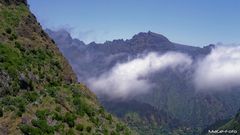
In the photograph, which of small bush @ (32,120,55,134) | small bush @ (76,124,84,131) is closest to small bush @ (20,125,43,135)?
small bush @ (32,120,55,134)

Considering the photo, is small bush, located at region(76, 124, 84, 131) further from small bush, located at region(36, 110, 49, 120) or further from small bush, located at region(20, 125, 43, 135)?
small bush, located at region(20, 125, 43, 135)

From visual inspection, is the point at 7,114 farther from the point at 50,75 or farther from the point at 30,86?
the point at 50,75

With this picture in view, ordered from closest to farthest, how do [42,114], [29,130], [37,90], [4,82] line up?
[29,130], [42,114], [4,82], [37,90]

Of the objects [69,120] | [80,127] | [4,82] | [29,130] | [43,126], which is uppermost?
[4,82]

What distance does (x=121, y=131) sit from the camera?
52.6 m

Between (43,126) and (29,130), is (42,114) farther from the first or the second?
(29,130)

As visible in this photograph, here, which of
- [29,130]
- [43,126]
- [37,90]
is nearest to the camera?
[29,130]

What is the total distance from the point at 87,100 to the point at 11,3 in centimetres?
2366

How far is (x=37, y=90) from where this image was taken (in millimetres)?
50531

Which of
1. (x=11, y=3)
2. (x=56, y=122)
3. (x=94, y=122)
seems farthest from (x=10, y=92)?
(x=11, y=3)

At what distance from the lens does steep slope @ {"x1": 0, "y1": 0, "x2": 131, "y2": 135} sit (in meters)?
42.5

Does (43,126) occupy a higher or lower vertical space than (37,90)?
lower

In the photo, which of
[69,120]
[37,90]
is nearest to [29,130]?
[69,120]

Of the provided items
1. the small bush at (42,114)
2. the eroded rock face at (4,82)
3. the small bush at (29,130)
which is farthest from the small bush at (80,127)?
the eroded rock face at (4,82)
